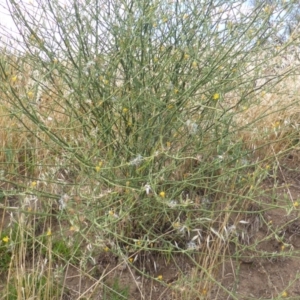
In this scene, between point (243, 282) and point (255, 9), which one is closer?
point (255, 9)

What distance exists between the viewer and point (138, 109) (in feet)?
8.69

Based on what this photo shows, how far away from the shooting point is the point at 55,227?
285 centimetres

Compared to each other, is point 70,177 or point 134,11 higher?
point 134,11

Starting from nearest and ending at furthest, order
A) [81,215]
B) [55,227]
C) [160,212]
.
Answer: [81,215] → [160,212] → [55,227]

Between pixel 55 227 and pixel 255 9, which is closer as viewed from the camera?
pixel 255 9

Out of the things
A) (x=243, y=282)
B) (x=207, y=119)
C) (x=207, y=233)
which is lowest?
(x=243, y=282)

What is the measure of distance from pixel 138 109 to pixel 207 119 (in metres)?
0.36

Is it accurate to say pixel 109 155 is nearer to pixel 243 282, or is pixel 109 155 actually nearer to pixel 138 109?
pixel 138 109

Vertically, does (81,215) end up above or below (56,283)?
above

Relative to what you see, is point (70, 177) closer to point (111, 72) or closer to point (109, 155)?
point (109, 155)

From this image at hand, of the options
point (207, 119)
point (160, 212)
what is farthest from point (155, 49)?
point (160, 212)

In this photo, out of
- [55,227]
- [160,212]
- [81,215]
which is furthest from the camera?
[55,227]

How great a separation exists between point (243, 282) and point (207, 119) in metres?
0.85

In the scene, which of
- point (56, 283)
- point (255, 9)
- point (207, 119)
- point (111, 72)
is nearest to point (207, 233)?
point (207, 119)
